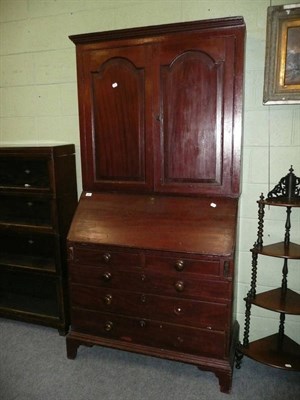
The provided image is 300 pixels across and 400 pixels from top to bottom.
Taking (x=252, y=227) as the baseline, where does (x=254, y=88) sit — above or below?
above

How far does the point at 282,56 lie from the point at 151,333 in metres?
1.79

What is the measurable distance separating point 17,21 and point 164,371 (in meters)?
2.71

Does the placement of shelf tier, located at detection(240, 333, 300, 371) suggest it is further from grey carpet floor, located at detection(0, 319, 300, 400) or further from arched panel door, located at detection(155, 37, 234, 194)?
arched panel door, located at detection(155, 37, 234, 194)

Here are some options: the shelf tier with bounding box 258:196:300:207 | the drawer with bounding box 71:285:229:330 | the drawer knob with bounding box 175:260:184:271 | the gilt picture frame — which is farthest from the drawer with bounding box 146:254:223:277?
the gilt picture frame

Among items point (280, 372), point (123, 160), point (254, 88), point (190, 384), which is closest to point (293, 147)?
point (254, 88)

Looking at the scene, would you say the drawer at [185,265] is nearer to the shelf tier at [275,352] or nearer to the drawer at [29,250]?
the shelf tier at [275,352]

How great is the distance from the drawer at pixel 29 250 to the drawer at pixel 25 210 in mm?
103

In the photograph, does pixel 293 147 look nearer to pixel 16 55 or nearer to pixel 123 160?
pixel 123 160

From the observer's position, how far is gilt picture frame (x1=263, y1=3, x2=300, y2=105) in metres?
1.83

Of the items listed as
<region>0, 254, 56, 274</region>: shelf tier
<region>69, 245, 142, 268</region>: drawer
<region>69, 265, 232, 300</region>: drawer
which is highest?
<region>69, 245, 142, 268</region>: drawer

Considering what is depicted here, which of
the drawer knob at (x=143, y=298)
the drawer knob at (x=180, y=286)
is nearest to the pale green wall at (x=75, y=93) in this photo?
the drawer knob at (x=180, y=286)

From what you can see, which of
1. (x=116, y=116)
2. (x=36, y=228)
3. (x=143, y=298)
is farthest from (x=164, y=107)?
(x=36, y=228)

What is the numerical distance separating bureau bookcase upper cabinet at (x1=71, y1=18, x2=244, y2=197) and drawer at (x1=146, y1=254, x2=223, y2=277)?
396mm

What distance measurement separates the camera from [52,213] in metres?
2.25
